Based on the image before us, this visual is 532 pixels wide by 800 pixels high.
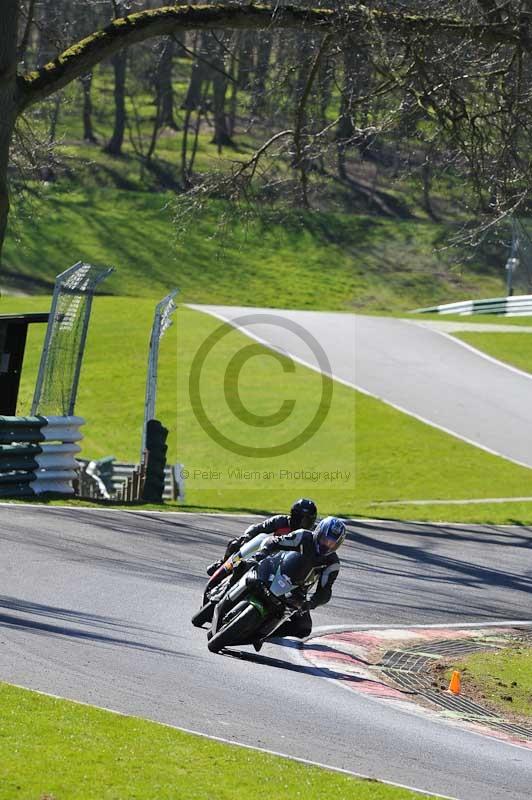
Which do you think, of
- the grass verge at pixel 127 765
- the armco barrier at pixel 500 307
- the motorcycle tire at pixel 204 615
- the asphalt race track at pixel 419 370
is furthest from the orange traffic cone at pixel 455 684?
the armco barrier at pixel 500 307

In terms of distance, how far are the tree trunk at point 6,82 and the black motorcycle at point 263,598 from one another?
24.1 ft

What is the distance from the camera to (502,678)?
436 inches

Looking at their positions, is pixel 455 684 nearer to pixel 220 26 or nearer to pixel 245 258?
pixel 220 26

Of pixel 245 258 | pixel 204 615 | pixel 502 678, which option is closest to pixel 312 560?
pixel 204 615

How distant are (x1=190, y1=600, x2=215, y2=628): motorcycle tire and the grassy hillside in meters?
41.8

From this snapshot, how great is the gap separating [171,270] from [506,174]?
41.9 metres

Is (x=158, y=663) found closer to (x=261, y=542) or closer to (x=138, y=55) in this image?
(x=261, y=542)

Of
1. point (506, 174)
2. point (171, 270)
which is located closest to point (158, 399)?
point (506, 174)

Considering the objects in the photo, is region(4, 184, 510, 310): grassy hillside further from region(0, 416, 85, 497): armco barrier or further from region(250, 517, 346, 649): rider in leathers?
region(250, 517, 346, 649): rider in leathers

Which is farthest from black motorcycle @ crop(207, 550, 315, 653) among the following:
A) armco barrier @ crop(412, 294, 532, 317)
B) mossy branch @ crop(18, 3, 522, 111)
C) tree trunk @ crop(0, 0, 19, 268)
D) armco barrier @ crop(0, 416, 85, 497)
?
armco barrier @ crop(412, 294, 532, 317)

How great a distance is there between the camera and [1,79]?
1530 cm

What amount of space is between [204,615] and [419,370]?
72.7 ft

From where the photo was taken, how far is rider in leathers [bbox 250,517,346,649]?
9906mm
